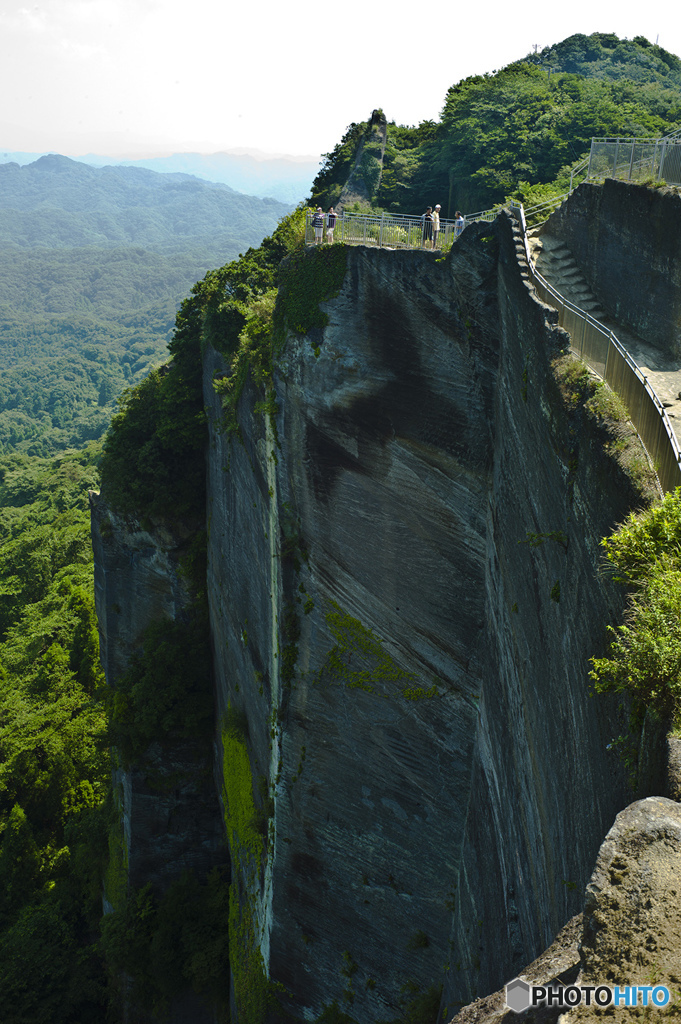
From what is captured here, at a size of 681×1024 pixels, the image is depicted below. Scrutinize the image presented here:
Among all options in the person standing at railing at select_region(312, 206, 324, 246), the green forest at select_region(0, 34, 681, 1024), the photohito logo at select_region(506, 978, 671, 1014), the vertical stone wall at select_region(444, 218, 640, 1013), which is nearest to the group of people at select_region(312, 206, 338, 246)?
the person standing at railing at select_region(312, 206, 324, 246)

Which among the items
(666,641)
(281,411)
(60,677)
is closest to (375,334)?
(281,411)

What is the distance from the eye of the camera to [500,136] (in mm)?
22531

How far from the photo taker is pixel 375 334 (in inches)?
552

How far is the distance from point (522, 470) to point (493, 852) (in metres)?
6.26

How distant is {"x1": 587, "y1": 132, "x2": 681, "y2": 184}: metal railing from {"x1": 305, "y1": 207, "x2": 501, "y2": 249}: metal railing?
6.33 ft

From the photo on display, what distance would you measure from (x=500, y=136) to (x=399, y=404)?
12990 millimetres

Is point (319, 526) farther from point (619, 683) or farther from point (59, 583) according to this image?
point (59, 583)

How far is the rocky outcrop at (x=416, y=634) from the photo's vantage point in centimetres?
920

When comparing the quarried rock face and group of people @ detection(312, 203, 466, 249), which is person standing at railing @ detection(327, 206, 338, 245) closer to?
group of people @ detection(312, 203, 466, 249)

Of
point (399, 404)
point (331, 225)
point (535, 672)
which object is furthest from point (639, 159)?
point (535, 672)

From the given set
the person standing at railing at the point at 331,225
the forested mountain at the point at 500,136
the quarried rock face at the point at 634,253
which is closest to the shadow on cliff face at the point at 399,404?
the person standing at railing at the point at 331,225

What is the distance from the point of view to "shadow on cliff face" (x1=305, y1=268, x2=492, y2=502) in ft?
42.8

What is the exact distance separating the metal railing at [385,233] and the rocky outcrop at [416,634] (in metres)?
0.95

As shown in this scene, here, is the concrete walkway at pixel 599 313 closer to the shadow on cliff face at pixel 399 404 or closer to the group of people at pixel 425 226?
the group of people at pixel 425 226
